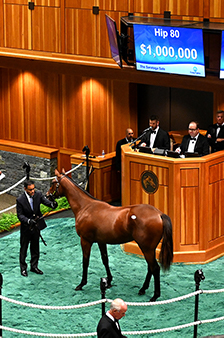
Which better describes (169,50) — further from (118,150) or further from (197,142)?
(118,150)

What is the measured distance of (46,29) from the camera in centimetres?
1379

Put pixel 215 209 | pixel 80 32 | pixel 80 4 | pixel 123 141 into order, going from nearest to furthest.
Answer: pixel 215 209, pixel 123 141, pixel 80 4, pixel 80 32

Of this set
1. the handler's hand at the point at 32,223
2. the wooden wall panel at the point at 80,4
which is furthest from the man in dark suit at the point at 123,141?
the handler's hand at the point at 32,223

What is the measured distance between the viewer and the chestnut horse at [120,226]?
8586mm

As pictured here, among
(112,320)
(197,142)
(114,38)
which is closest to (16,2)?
(114,38)

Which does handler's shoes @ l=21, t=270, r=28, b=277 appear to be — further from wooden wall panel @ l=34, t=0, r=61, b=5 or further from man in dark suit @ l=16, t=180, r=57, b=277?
wooden wall panel @ l=34, t=0, r=61, b=5

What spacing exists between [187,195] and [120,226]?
1628mm

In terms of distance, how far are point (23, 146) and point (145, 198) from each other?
562 centimetres

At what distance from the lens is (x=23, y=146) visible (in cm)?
1518

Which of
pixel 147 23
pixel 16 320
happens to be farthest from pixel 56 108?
pixel 16 320

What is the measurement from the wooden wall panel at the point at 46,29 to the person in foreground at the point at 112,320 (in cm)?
868

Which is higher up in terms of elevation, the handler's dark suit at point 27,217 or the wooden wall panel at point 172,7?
the wooden wall panel at point 172,7

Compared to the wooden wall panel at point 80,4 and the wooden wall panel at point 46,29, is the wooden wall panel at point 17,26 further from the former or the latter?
the wooden wall panel at point 80,4

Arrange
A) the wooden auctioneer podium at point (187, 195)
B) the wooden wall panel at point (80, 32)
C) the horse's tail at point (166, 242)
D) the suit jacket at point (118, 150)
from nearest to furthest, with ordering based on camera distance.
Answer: the horse's tail at point (166, 242), the wooden auctioneer podium at point (187, 195), the suit jacket at point (118, 150), the wooden wall panel at point (80, 32)
